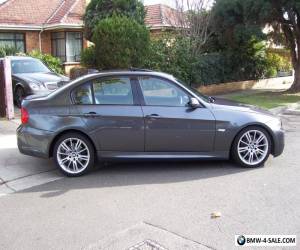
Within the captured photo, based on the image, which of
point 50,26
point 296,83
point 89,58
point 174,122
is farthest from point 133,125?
point 50,26

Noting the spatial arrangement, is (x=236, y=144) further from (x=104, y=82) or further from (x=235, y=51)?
(x=235, y=51)

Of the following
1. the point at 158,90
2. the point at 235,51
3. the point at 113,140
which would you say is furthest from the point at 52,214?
the point at 235,51

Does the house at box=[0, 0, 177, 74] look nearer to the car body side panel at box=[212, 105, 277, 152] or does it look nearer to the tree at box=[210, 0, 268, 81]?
the tree at box=[210, 0, 268, 81]

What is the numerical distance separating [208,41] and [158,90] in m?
14.2

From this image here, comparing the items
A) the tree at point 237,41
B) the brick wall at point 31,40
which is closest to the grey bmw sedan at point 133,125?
the tree at point 237,41

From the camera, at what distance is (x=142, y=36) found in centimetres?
1412

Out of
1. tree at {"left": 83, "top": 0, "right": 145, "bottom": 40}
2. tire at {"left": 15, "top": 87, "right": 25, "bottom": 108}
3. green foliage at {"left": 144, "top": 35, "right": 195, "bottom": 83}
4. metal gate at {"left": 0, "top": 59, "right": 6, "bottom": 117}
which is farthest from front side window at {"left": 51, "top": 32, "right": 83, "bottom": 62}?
metal gate at {"left": 0, "top": 59, "right": 6, "bottom": 117}

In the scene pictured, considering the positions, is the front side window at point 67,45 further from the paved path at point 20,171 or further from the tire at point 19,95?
the paved path at point 20,171

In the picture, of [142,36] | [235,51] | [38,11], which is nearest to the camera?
[142,36]

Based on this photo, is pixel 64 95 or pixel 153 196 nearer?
pixel 153 196

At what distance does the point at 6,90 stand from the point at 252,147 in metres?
6.45

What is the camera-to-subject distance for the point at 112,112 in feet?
20.9

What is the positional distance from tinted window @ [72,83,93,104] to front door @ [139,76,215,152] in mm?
771

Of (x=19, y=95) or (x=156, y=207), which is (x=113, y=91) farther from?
(x=19, y=95)
